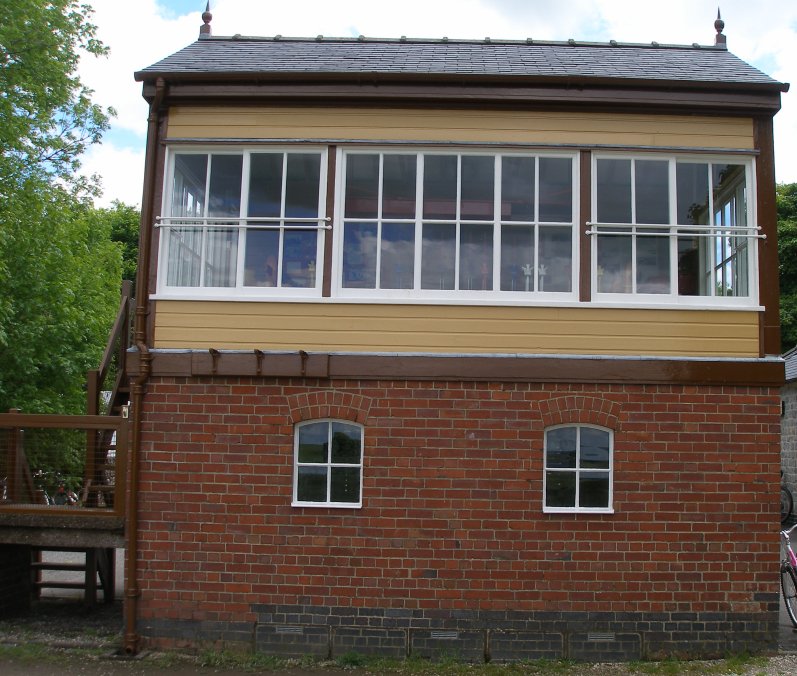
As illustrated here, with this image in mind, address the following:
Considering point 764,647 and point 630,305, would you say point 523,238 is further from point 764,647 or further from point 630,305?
point 764,647

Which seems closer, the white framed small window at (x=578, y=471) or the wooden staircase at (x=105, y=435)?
the white framed small window at (x=578, y=471)

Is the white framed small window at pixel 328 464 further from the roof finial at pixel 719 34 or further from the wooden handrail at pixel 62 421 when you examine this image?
the roof finial at pixel 719 34

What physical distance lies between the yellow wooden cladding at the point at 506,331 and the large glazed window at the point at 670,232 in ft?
0.97

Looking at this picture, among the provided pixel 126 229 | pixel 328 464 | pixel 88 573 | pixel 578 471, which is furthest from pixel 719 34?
pixel 126 229

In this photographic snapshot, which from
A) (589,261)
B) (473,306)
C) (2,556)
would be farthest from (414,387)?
(2,556)

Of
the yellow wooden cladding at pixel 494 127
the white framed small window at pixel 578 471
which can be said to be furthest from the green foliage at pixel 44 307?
the white framed small window at pixel 578 471

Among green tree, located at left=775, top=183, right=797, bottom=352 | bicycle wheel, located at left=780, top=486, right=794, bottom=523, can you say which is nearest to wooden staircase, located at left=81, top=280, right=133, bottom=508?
bicycle wheel, located at left=780, top=486, right=794, bottom=523

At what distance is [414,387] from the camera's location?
8.62 meters

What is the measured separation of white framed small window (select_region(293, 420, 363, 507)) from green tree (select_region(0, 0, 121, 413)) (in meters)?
9.27

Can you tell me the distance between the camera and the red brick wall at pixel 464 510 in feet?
27.6

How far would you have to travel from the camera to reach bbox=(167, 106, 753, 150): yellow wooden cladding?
8.91 metres

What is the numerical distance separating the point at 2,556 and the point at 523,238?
24.6 ft

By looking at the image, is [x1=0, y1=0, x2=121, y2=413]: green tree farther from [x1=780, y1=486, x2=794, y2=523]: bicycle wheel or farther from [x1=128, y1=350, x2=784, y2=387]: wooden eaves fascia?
[x1=780, y1=486, x2=794, y2=523]: bicycle wheel

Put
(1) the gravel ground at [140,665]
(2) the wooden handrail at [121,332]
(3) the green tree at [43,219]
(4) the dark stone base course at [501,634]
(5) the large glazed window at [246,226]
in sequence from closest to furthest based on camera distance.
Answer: (1) the gravel ground at [140,665] < (4) the dark stone base course at [501,634] < (5) the large glazed window at [246,226] < (2) the wooden handrail at [121,332] < (3) the green tree at [43,219]
